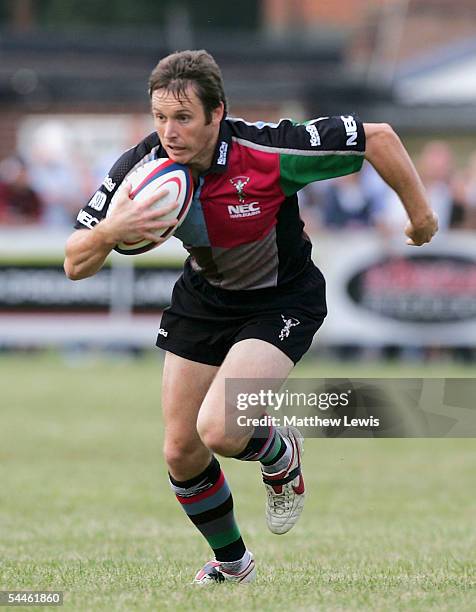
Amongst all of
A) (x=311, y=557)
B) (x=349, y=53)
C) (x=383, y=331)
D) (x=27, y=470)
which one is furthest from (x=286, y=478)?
(x=349, y=53)

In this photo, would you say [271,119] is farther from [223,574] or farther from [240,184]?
[240,184]

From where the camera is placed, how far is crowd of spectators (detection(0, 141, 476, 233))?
658 inches

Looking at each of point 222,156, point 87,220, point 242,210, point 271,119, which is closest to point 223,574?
point 242,210

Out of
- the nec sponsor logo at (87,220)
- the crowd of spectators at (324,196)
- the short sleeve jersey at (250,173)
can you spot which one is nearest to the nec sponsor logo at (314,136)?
the short sleeve jersey at (250,173)

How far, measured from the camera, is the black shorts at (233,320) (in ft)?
19.4

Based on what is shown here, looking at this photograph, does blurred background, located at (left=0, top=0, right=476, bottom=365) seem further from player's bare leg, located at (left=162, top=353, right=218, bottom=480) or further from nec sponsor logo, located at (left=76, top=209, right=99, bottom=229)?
nec sponsor logo, located at (left=76, top=209, right=99, bottom=229)

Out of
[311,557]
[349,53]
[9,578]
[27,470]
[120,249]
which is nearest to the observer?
[120,249]

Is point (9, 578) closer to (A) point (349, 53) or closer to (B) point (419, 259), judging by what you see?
(B) point (419, 259)

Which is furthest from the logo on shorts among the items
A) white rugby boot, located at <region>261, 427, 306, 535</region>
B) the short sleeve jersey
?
white rugby boot, located at <region>261, 427, 306, 535</region>

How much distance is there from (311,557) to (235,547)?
0.80 meters

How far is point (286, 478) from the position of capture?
6141 mm

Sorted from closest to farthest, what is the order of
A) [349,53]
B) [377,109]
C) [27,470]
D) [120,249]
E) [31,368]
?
[120,249]
[27,470]
[31,368]
[377,109]
[349,53]

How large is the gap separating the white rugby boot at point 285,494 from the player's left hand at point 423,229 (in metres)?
1.06

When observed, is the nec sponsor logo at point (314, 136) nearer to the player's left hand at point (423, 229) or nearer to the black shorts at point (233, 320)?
the player's left hand at point (423, 229)
